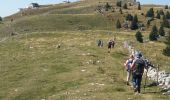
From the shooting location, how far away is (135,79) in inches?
1171

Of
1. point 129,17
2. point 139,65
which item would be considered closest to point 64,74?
point 139,65

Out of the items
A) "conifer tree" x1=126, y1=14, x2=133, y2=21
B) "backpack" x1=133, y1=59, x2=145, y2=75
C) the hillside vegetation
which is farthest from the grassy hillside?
"conifer tree" x1=126, y1=14, x2=133, y2=21

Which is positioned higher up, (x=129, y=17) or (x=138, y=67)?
(x=138, y=67)

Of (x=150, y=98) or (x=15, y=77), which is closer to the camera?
(x=150, y=98)

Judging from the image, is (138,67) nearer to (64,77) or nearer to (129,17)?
(64,77)

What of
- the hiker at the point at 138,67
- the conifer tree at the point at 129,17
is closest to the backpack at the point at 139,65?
the hiker at the point at 138,67

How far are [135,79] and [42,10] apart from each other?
14472cm

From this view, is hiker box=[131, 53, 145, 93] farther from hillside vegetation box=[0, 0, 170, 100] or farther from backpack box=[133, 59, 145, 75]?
hillside vegetation box=[0, 0, 170, 100]

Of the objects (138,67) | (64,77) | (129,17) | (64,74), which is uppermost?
(138,67)

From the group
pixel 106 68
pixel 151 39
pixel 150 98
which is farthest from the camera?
pixel 151 39

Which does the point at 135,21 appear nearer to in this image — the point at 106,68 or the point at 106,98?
the point at 106,68

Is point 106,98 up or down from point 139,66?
down

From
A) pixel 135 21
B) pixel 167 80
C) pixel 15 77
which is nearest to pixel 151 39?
pixel 135 21

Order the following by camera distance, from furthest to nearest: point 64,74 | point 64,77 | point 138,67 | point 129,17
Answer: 1. point 129,17
2. point 64,74
3. point 64,77
4. point 138,67
